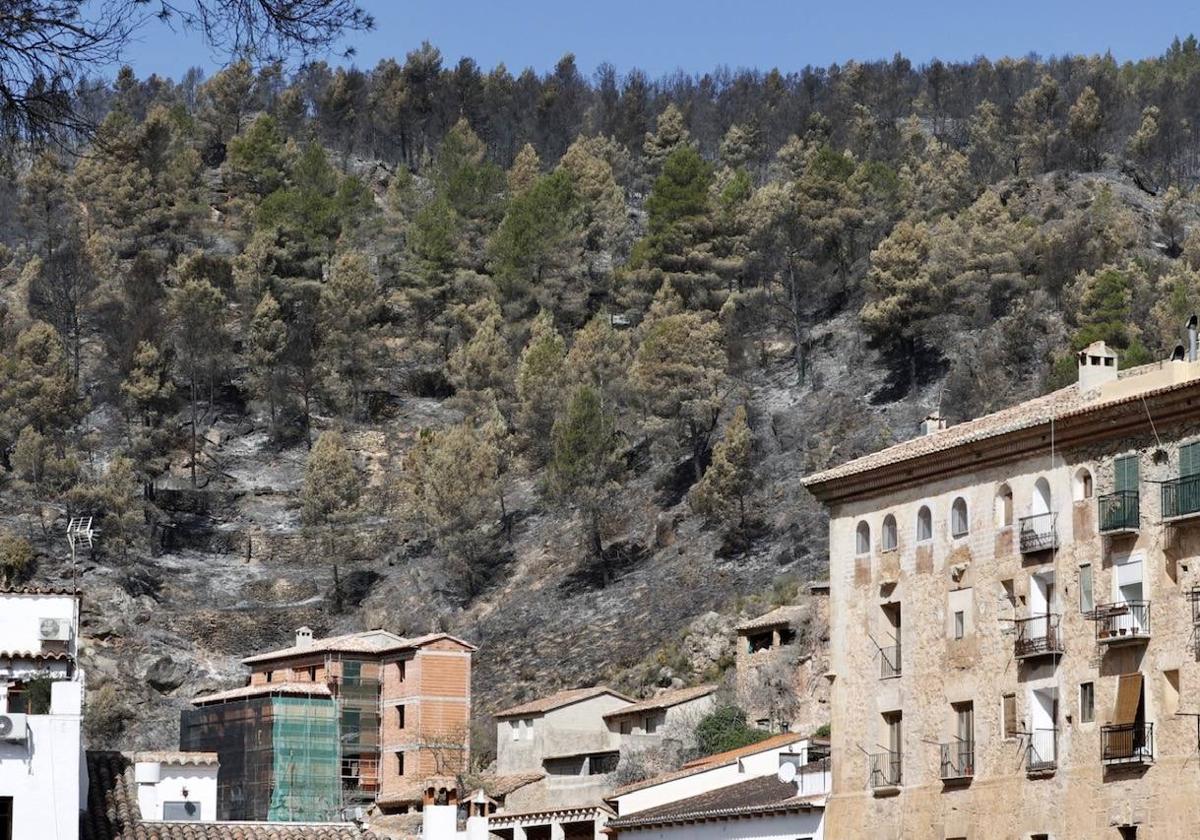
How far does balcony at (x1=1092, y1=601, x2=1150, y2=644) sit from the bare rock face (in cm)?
6287

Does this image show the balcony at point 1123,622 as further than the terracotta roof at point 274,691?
No

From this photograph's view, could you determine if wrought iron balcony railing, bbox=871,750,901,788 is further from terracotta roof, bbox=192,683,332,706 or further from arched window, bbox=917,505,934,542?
terracotta roof, bbox=192,683,332,706

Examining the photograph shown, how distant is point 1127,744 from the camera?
151 feet

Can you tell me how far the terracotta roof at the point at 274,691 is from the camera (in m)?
91.1

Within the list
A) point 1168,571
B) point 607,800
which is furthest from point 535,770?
point 1168,571

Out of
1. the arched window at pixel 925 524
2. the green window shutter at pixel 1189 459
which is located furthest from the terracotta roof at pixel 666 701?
the green window shutter at pixel 1189 459

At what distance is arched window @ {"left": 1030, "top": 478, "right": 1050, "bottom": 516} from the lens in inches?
1948

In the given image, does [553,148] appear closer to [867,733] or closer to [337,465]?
[337,465]

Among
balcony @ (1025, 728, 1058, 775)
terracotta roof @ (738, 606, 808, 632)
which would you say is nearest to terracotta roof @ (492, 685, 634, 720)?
→ terracotta roof @ (738, 606, 808, 632)

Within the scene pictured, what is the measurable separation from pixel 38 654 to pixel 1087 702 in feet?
64.1

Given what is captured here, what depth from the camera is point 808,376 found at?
122 m

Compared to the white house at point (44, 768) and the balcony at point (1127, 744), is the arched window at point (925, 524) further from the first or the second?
the white house at point (44, 768)

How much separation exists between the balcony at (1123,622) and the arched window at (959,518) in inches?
204

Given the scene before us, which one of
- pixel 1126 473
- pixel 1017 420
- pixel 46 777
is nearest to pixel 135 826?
pixel 46 777
